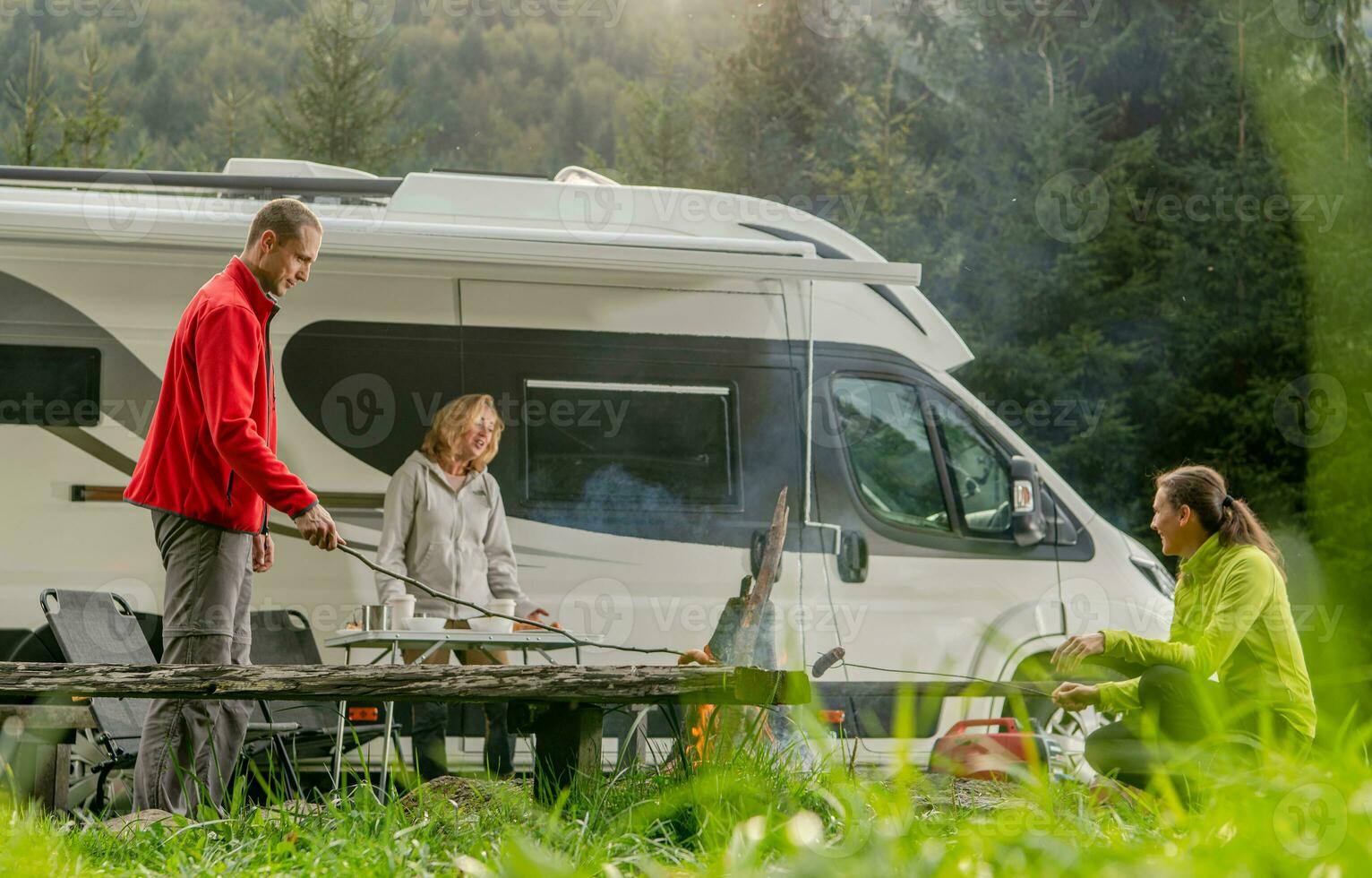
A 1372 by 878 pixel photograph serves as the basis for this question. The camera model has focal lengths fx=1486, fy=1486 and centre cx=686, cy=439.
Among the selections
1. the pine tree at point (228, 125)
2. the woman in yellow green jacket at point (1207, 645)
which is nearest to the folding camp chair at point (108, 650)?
the woman in yellow green jacket at point (1207, 645)

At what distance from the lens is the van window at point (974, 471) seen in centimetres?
641

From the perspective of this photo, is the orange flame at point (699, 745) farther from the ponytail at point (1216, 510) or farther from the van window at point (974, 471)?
the van window at point (974, 471)

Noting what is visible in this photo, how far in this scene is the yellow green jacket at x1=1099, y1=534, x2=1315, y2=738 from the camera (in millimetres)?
4062

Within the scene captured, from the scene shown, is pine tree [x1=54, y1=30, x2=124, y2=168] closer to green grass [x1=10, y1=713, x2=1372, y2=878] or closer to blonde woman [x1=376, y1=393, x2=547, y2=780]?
blonde woman [x1=376, y1=393, x2=547, y2=780]

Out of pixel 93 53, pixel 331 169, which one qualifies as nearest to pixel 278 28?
pixel 93 53

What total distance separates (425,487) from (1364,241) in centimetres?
1235

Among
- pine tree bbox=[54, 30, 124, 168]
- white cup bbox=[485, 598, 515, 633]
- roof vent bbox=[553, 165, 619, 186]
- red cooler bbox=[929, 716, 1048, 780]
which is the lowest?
red cooler bbox=[929, 716, 1048, 780]

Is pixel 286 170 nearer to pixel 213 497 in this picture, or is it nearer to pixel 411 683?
pixel 213 497

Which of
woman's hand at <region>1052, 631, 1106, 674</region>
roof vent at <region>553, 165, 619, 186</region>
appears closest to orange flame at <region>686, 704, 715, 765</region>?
woman's hand at <region>1052, 631, 1106, 674</region>

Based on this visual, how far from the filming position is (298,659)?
18.4ft

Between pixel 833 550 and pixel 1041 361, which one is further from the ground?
pixel 1041 361

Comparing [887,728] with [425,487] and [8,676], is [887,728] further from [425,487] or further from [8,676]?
[8,676]

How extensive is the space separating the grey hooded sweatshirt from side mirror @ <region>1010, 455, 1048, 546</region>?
2.12 m

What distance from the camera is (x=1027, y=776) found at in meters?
2.26
